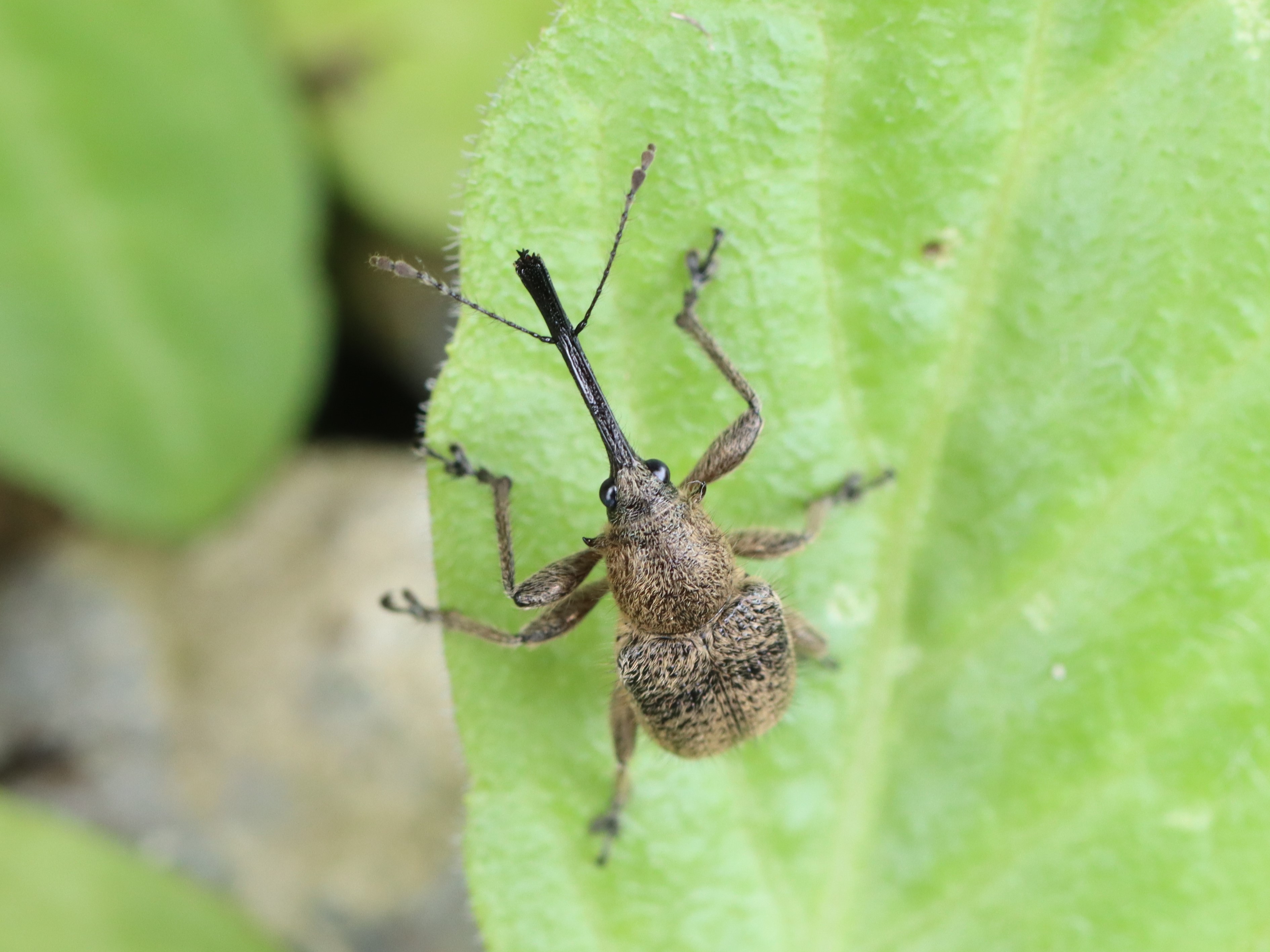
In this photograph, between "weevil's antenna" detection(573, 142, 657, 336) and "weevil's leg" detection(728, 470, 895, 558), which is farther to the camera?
"weevil's leg" detection(728, 470, 895, 558)

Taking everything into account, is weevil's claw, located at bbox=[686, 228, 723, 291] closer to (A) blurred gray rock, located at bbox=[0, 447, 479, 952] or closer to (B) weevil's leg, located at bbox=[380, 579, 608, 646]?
(B) weevil's leg, located at bbox=[380, 579, 608, 646]

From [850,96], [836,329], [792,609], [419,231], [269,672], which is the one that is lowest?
[269,672]

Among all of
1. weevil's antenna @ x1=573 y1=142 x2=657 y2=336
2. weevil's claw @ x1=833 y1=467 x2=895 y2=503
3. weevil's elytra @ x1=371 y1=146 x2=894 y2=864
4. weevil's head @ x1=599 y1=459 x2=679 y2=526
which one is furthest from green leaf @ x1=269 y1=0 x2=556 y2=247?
weevil's claw @ x1=833 y1=467 x2=895 y2=503

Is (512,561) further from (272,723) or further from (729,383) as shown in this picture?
(272,723)

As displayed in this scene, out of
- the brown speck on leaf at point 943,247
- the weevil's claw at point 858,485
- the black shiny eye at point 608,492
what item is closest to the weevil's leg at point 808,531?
the weevil's claw at point 858,485

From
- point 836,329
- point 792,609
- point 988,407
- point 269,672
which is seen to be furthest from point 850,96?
point 269,672

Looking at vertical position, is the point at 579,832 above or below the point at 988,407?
below

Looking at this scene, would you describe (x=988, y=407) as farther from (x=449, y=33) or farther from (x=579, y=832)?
(x=449, y=33)
